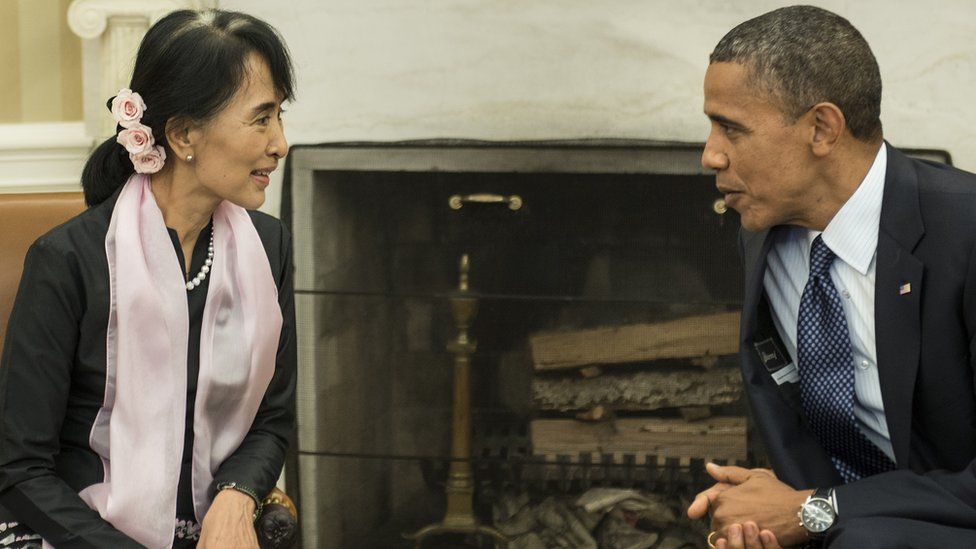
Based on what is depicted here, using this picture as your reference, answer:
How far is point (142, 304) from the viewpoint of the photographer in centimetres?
197

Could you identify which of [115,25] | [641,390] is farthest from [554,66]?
[115,25]

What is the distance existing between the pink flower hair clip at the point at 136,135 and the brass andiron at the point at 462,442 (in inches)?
47.5

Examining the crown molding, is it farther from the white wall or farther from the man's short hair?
the man's short hair

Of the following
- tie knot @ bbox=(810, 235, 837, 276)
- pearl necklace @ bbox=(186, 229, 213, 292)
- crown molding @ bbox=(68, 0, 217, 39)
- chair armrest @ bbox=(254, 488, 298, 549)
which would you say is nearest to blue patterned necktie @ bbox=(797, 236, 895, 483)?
tie knot @ bbox=(810, 235, 837, 276)

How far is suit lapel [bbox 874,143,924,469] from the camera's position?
186 centimetres

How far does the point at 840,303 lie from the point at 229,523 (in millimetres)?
1029

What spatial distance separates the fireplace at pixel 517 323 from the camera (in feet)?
10.2

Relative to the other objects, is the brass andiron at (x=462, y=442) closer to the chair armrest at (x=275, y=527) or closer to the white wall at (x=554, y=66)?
the white wall at (x=554, y=66)

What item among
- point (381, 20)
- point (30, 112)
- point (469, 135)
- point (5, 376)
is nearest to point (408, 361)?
point (469, 135)

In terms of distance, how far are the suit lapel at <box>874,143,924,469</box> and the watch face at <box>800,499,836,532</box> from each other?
0.47 feet

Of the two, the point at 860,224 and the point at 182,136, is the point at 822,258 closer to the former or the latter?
the point at 860,224

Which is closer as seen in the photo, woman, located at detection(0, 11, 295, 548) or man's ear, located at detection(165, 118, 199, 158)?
woman, located at detection(0, 11, 295, 548)

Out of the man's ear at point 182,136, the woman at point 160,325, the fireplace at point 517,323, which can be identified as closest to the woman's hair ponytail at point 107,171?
the woman at point 160,325

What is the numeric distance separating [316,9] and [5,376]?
1.48m
